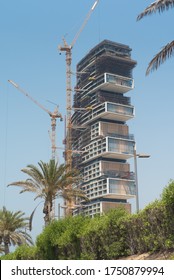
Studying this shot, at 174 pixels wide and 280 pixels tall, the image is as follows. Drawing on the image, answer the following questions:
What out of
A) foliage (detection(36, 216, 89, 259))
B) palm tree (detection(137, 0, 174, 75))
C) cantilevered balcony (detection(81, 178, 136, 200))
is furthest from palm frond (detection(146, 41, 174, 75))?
cantilevered balcony (detection(81, 178, 136, 200))

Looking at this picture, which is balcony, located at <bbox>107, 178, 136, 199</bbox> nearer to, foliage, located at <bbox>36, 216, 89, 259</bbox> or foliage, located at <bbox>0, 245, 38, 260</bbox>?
foliage, located at <bbox>0, 245, 38, 260</bbox>

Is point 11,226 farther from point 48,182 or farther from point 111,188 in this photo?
point 111,188

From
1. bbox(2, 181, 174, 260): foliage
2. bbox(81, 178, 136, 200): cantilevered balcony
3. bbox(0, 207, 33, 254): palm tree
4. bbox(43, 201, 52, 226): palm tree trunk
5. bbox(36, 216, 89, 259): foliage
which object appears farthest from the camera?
bbox(81, 178, 136, 200): cantilevered balcony

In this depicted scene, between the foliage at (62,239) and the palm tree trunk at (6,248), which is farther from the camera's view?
the palm tree trunk at (6,248)

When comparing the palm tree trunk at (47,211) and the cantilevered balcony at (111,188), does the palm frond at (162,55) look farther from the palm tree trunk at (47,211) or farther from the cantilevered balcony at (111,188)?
the cantilevered balcony at (111,188)

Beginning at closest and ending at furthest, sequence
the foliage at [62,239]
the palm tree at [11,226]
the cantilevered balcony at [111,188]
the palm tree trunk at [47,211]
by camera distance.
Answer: the foliage at [62,239]
the palm tree trunk at [47,211]
the palm tree at [11,226]
the cantilevered balcony at [111,188]

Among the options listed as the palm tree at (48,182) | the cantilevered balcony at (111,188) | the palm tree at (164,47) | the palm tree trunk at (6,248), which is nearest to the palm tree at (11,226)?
the palm tree trunk at (6,248)

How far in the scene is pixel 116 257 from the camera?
22891mm

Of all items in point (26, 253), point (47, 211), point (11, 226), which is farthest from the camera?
point (11, 226)

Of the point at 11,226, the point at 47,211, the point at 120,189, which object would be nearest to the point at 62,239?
the point at 47,211
